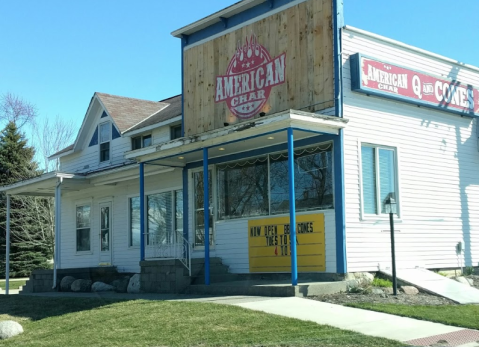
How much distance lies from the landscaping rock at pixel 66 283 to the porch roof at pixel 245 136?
5.12 metres

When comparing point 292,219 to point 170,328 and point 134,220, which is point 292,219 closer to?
point 170,328

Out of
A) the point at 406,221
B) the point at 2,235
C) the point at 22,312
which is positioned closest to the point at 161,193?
the point at 22,312

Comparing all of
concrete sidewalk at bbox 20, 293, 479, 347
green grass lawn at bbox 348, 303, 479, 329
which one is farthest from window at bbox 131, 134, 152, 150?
green grass lawn at bbox 348, 303, 479, 329

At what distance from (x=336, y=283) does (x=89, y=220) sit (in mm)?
12256

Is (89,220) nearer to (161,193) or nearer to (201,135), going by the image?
(161,193)

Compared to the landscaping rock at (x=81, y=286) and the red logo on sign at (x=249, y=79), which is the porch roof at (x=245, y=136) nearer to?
the red logo on sign at (x=249, y=79)

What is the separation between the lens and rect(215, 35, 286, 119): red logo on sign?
15289 millimetres

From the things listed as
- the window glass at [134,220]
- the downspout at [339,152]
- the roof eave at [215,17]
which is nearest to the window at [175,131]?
the window glass at [134,220]

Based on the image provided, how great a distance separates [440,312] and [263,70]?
7433 mm

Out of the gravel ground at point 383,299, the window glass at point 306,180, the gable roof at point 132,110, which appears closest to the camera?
the gravel ground at point 383,299

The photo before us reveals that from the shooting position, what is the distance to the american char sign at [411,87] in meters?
14.1

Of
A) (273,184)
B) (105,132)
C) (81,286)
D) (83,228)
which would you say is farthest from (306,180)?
(83,228)

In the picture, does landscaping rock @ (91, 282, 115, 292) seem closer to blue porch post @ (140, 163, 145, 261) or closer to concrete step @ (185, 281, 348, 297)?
blue porch post @ (140, 163, 145, 261)

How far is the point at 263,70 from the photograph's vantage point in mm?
15500
